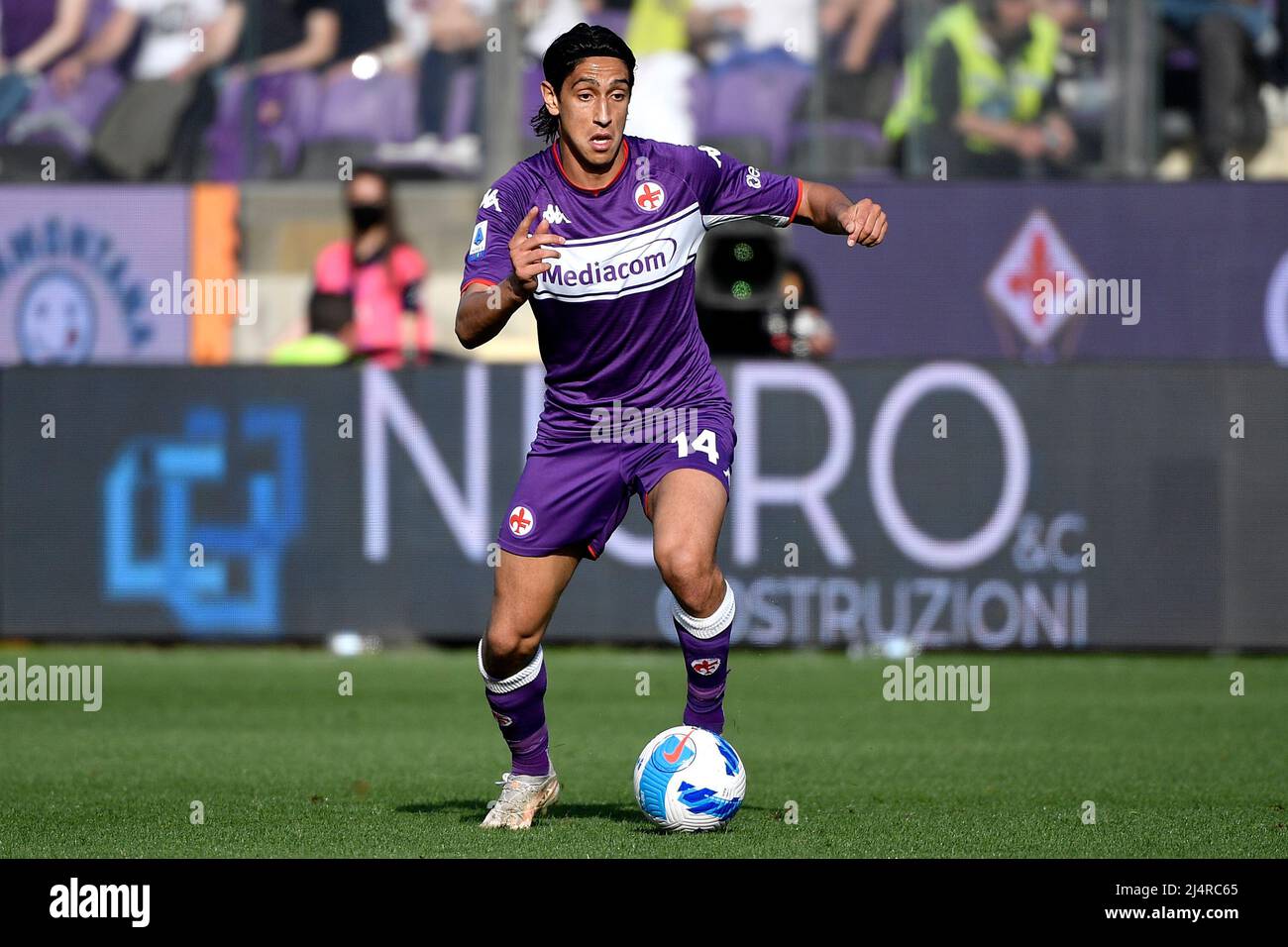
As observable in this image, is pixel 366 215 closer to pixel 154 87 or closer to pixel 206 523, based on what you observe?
pixel 154 87

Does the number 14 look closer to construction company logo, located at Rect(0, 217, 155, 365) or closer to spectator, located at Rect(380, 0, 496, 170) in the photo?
spectator, located at Rect(380, 0, 496, 170)

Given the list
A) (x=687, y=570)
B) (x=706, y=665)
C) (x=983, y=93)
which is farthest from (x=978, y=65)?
(x=687, y=570)

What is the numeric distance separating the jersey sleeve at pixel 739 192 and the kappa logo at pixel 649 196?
188 mm

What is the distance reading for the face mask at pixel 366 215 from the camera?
15.9 metres

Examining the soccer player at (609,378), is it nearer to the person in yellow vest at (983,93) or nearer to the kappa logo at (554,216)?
the kappa logo at (554,216)

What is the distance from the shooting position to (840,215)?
737 centimetres

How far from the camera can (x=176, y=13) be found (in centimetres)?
1752

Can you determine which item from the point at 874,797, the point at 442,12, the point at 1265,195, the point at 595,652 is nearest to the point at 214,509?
the point at 595,652

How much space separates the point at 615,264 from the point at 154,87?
1112 centimetres

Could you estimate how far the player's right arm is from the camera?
259 inches

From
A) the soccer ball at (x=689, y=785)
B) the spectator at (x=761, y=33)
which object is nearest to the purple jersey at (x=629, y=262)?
the soccer ball at (x=689, y=785)

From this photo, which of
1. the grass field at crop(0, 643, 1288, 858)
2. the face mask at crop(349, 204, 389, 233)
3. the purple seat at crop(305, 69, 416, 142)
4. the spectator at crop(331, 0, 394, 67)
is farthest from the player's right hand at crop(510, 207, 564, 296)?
the spectator at crop(331, 0, 394, 67)

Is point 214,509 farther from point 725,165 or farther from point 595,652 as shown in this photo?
point 725,165
